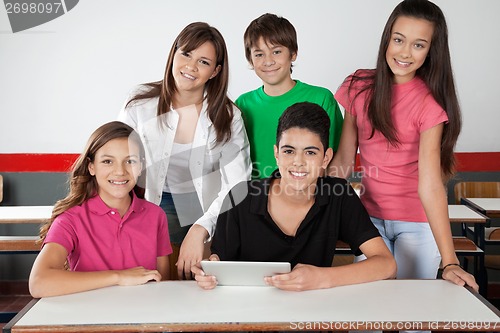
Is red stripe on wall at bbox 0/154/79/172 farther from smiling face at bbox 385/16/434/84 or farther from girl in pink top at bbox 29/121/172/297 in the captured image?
smiling face at bbox 385/16/434/84

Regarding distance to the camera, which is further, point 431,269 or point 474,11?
point 474,11

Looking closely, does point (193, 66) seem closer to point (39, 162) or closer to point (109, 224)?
point (109, 224)

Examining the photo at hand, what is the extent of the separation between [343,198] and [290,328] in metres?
0.72

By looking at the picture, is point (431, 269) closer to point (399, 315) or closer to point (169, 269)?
point (399, 315)

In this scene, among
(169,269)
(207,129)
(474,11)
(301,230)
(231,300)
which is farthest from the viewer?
(474,11)

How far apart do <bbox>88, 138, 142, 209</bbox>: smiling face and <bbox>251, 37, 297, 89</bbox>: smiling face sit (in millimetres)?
670

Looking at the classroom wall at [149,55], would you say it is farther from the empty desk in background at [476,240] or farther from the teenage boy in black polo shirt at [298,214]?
the teenage boy in black polo shirt at [298,214]

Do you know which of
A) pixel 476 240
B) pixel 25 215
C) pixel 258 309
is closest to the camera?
pixel 258 309

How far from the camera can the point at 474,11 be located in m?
4.30

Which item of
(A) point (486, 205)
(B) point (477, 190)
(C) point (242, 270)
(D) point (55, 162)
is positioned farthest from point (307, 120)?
(D) point (55, 162)

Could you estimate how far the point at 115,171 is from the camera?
2.21m

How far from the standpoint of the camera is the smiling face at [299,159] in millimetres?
2162

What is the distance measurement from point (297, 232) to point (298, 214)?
3.0 inches

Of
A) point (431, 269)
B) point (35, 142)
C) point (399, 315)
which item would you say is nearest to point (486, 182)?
point (431, 269)
